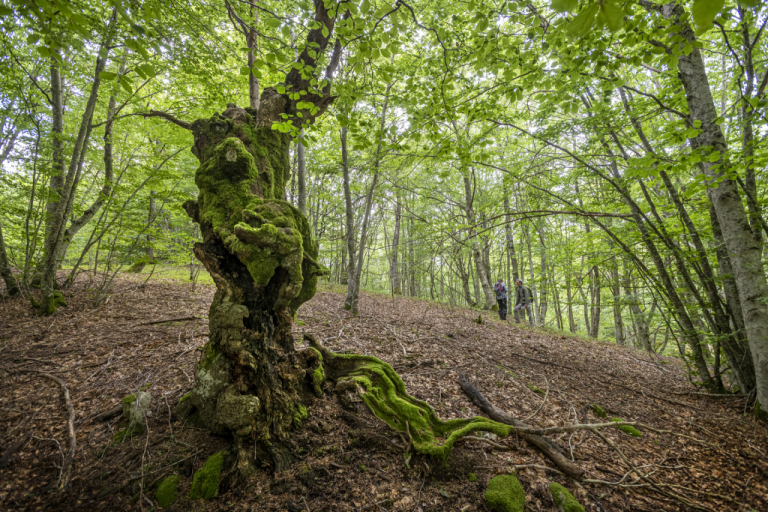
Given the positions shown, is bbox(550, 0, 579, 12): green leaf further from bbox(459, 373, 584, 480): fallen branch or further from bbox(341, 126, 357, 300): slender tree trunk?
bbox(341, 126, 357, 300): slender tree trunk

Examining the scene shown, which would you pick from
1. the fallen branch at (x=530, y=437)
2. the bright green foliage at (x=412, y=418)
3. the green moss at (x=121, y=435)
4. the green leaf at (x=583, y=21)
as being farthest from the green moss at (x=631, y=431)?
the green moss at (x=121, y=435)

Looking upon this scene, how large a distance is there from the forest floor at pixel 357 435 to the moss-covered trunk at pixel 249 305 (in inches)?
14.4

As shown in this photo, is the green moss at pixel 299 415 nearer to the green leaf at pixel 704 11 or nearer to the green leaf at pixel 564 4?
the green leaf at pixel 564 4

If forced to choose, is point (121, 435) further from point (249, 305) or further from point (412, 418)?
point (412, 418)

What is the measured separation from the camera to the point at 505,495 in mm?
2666

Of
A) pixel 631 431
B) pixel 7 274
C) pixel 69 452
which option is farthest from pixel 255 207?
pixel 7 274

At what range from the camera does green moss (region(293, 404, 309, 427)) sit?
9.93 ft

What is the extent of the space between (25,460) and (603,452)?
617 centimetres

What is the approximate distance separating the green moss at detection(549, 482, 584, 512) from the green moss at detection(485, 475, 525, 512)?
0.99 ft

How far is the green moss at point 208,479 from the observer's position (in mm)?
2408

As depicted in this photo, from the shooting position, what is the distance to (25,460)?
260 centimetres

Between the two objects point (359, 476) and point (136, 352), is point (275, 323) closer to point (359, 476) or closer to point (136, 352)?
point (359, 476)

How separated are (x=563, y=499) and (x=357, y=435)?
210 cm

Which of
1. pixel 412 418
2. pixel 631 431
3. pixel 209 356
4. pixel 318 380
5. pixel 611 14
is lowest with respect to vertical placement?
pixel 631 431
